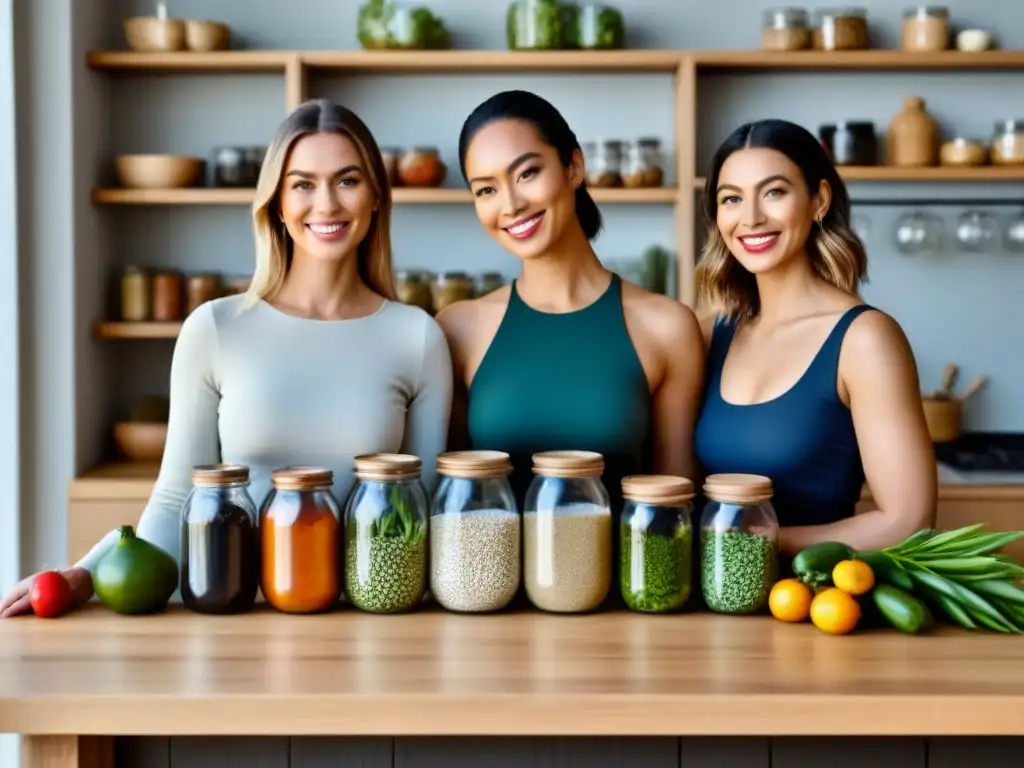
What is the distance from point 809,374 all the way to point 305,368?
2.40 feet

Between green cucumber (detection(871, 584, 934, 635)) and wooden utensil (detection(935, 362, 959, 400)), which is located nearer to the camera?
green cucumber (detection(871, 584, 934, 635))

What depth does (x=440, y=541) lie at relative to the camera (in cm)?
155

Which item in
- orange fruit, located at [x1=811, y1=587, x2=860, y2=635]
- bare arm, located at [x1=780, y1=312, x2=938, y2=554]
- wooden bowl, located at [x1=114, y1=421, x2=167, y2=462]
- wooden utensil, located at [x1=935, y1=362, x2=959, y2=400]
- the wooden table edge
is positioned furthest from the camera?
wooden utensil, located at [x1=935, y1=362, x2=959, y2=400]

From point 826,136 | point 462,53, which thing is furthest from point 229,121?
point 826,136

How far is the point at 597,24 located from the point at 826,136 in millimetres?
779

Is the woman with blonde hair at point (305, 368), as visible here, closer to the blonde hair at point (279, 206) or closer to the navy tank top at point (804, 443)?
the blonde hair at point (279, 206)

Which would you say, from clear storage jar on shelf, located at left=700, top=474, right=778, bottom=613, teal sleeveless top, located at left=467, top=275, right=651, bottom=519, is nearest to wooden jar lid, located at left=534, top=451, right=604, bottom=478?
clear storage jar on shelf, located at left=700, top=474, right=778, bottom=613

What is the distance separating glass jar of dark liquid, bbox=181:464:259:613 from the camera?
1.53 m

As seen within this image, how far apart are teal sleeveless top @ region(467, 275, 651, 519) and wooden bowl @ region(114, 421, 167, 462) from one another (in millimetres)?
2202

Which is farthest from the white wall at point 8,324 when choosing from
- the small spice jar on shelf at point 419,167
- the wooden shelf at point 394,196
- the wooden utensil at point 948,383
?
the wooden utensil at point 948,383

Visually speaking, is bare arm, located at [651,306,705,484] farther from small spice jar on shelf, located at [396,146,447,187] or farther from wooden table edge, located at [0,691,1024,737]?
small spice jar on shelf, located at [396,146,447,187]

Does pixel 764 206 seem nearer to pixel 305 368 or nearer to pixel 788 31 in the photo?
pixel 305 368

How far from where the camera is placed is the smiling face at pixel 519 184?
177 centimetres

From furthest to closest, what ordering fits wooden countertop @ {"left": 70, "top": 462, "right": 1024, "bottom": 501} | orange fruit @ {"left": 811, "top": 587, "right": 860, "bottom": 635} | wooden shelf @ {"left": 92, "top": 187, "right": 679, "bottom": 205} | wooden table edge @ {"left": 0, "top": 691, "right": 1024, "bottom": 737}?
wooden shelf @ {"left": 92, "top": 187, "right": 679, "bottom": 205}, wooden countertop @ {"left": 70, "top": 462, "right": 1024, "bottom": 501}, orange fruit @ {"left": 811, "top": 587, "right": 860, "bottom": 635}, wooden table edge @ {"left": 0, "top": 691, "right": 1024, "bottom": 737}
